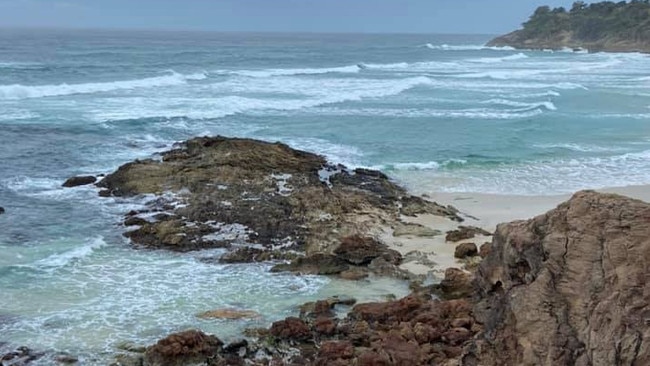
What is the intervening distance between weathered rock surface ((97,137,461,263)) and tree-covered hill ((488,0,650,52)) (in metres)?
97.9

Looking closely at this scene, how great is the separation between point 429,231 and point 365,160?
355 inches

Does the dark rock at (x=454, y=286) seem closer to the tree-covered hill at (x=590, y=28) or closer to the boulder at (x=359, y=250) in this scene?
the boulder at (x=359, y=250)

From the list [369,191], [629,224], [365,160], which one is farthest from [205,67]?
[629,224]

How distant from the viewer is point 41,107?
125ft

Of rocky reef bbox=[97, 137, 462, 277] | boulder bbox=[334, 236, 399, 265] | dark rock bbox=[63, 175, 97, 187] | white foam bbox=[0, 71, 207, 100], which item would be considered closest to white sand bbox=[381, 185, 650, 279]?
rocky reef bbox=[97, 137, 462, 277]

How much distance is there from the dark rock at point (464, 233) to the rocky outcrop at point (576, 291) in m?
9.47

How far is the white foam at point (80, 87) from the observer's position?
43494mm

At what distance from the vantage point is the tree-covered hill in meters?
117

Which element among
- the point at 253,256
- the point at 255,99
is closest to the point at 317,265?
the point at 253,256

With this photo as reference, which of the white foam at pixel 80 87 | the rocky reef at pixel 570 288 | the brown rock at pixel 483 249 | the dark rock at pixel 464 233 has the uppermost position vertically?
the rocky reef at pixel 570 288

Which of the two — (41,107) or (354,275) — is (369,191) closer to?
(354,275)

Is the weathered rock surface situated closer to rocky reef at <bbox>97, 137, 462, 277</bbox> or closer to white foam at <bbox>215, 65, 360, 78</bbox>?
rocky reef at <bbox>97, 137, 462, 277</bbox>

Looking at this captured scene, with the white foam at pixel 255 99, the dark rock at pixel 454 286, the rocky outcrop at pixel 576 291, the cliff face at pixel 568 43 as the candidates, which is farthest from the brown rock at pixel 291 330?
the cliff face at pixel 568 43

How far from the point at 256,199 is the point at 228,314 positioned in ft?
23.9
